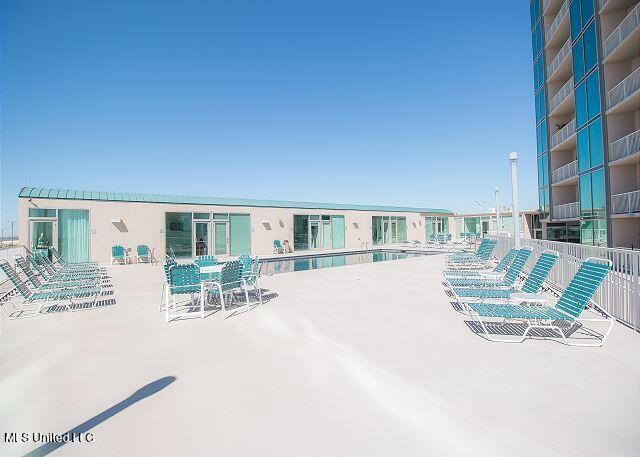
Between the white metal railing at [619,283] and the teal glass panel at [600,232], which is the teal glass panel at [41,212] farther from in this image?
the teal glass panel at [600,232]

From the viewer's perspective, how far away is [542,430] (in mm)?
2182

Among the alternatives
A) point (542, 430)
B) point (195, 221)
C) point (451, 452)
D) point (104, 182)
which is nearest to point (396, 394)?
point (451, 452)

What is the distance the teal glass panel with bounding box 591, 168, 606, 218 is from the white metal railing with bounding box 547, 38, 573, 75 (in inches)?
281

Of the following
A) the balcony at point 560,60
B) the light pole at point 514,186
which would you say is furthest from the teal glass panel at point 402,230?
the light pole at point 514,186

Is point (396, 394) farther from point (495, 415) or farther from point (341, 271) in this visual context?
point (341, 271)

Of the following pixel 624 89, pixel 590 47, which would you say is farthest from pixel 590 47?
pixel 624 89

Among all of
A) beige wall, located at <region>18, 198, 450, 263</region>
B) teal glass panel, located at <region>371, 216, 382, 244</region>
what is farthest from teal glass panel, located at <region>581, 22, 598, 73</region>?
beige wall, located at <region>18, 198, 450, 263</region>

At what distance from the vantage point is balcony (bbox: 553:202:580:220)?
16.9 metres

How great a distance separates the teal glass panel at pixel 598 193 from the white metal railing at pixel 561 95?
5400 mm

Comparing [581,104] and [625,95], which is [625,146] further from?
[581,104]

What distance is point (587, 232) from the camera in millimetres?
14961

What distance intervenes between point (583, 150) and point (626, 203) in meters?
3.70

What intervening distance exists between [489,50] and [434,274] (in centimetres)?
1059

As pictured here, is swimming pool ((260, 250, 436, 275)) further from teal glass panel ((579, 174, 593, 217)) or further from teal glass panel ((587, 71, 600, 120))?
teal glass panel ((587, 71, 600, 120))
